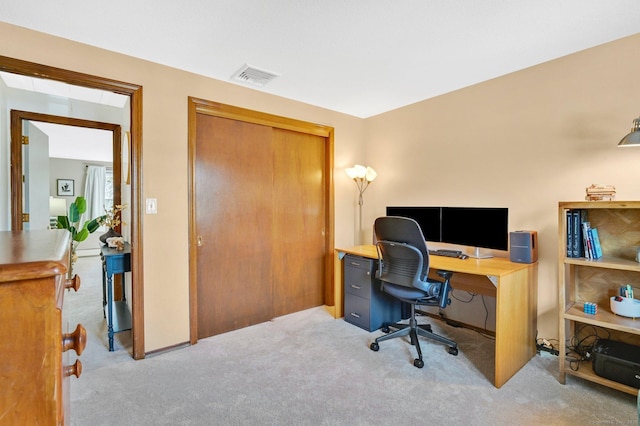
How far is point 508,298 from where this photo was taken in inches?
84.4

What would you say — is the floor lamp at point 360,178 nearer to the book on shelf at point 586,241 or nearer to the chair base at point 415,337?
the chair base at point 415,337

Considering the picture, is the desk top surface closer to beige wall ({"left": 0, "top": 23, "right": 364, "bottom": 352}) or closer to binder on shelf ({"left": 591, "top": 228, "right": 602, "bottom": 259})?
binder on shelf ({"left": 591, "top": 228, "right": 602, "bottom": 259})

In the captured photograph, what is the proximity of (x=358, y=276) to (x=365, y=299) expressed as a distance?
226 millimetres

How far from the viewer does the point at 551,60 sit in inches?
96.8

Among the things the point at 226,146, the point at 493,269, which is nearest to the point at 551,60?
the point at 493,269

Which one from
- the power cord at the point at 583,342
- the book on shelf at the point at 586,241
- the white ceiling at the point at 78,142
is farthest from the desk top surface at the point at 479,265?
the white ceiling at the point at 78,142

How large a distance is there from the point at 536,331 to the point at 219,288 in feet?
8.99

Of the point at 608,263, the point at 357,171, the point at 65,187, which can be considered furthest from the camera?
the point at 65,187

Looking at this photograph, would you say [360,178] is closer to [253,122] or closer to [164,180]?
[253,122]

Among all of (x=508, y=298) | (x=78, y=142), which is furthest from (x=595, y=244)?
(x=78, y=142)

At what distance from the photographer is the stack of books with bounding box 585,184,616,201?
2.04 meters

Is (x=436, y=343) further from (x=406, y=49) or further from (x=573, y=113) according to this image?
(x=406, y=49)

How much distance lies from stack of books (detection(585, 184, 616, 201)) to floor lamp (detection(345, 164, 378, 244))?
6.67 ft

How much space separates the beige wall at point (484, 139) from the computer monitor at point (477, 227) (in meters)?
0.21
